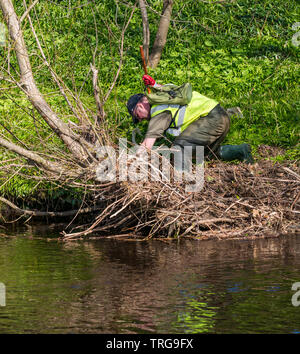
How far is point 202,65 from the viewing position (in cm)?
1293

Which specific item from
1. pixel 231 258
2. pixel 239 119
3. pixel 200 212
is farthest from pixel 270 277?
pixel 239 119

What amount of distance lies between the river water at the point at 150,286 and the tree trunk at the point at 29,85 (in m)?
1.30

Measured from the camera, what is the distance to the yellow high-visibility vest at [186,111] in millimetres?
9109

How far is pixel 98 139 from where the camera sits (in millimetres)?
8781

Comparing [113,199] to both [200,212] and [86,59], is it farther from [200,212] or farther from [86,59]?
[86,59]

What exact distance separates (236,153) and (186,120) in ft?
3.26

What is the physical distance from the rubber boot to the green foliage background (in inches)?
27.7

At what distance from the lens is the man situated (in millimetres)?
9047
